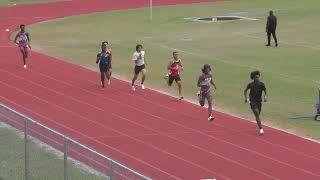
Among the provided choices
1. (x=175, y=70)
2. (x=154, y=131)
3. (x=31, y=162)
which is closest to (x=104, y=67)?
(x=175, y=70)

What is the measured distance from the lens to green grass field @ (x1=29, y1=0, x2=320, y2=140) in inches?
1025

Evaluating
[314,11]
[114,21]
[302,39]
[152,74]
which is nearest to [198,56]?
[152,74]

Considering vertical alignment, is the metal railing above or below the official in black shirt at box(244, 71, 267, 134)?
above

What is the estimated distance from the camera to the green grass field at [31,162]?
14.3 m

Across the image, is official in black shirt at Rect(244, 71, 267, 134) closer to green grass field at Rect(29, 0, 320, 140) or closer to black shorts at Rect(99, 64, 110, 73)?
green grass field at Rect(29, 0, 320, 140)

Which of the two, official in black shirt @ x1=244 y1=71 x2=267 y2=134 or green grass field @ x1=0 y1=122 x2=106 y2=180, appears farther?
official in black shirt @ x1=244 y1=71 x2=267 y2=134

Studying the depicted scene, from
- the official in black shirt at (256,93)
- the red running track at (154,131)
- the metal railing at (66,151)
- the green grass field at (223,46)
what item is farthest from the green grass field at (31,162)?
the green grass field at (223,46)

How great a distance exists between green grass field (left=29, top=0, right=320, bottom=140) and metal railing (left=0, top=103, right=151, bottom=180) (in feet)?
27.5

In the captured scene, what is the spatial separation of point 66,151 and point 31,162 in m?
2.76

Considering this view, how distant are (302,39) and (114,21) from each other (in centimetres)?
1438

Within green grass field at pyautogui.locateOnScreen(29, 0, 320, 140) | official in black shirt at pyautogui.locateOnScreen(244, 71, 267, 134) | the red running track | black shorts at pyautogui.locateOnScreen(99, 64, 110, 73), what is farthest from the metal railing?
black shorts at pyautogui.locateOnScreen(99, 64, 110, 73)

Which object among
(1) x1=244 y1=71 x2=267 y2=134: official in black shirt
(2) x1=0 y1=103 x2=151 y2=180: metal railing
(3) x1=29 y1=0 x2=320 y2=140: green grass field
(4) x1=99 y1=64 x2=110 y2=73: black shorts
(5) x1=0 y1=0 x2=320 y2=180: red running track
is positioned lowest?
(3) x1=29 y1=0 x2=320 y2=140: green grass field

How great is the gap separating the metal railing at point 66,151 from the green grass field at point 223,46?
27.5ft

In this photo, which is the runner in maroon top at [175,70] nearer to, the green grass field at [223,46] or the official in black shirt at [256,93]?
the green grass field at [223,46]
